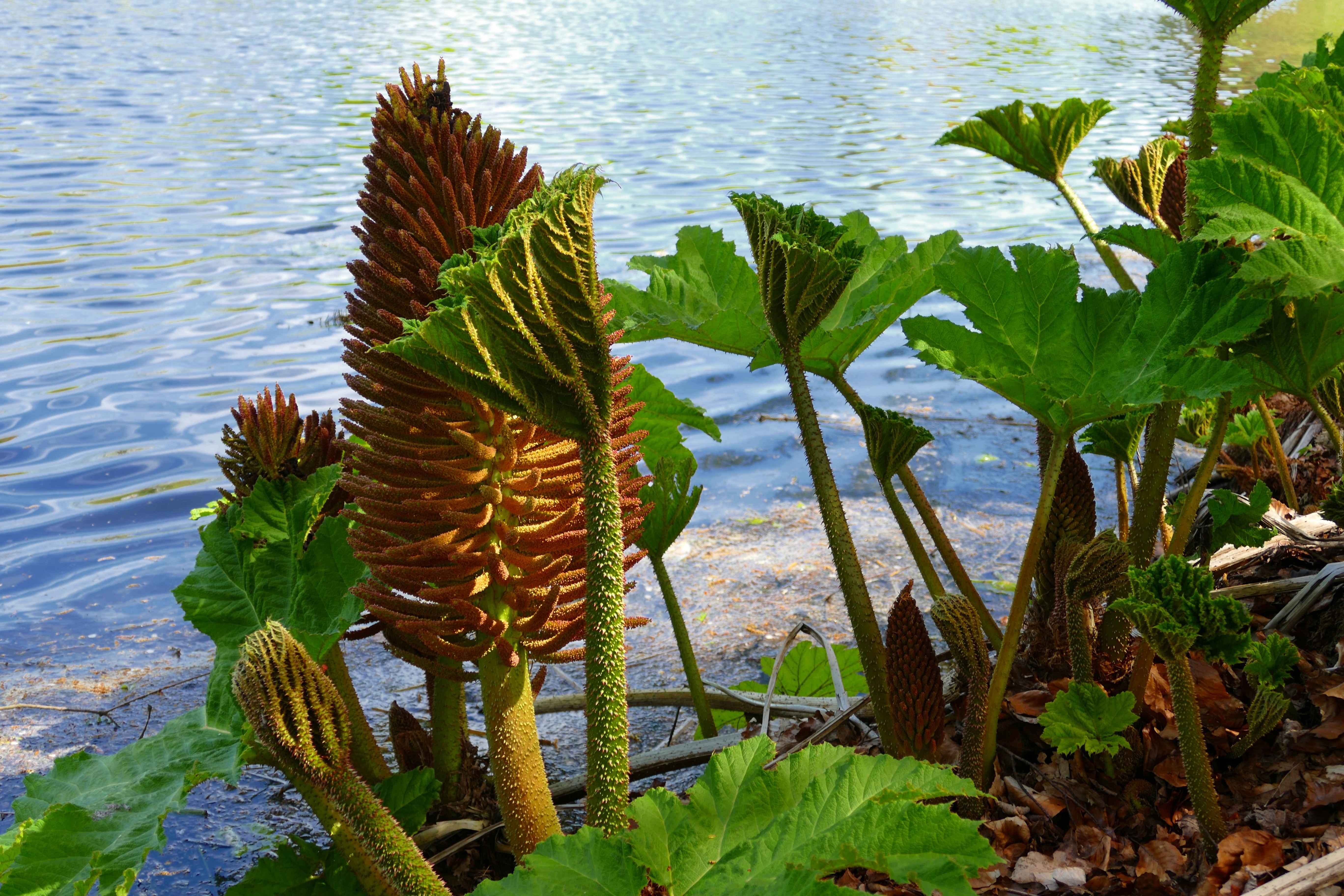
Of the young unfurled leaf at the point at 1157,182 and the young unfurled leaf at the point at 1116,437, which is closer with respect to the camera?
Answer: the young unfurled leaf at the point at 1116,437

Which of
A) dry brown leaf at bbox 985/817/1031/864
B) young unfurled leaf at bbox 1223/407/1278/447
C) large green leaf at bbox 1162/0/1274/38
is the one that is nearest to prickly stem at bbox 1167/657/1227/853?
dry brown leaf at bbox 985/817/1031/864

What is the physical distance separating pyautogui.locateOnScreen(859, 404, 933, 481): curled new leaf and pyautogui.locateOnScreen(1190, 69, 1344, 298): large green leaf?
442mm

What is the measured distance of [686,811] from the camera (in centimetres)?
117

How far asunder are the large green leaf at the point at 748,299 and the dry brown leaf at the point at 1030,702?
0.62m

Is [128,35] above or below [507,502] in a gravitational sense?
above

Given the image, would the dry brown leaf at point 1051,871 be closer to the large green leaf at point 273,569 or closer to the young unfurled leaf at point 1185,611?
the young unfurled leaf at point 1185,611

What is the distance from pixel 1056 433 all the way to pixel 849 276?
402 millimetres

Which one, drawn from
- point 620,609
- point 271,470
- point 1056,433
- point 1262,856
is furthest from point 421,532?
point 1262,856

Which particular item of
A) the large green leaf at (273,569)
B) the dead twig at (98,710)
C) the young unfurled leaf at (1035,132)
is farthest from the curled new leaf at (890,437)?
the dead twig at (98,710)

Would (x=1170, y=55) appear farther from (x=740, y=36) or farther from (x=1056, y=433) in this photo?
(x=1056, y=433)

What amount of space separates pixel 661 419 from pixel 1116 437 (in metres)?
0.81

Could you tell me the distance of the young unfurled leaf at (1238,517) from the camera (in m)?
1.78

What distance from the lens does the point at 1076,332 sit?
157cm

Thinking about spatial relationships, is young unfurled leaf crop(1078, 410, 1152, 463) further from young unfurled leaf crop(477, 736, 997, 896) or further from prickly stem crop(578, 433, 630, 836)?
prickly stem crop(578, 433, 630, 836)
